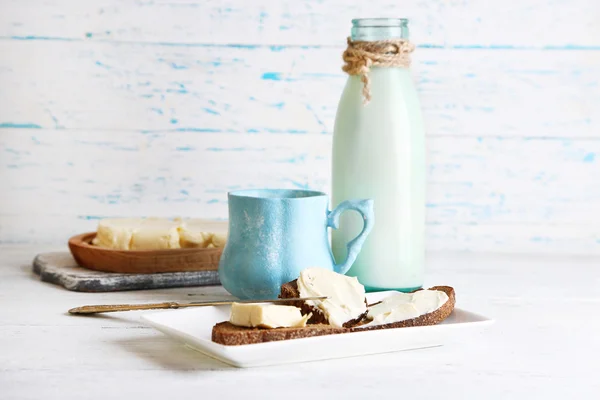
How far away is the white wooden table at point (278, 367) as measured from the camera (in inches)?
29.2

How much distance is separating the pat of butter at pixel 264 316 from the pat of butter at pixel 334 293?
5 centimetres

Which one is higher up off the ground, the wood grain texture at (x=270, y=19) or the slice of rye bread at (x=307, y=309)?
the wood grain texture at (x=270, y=19)

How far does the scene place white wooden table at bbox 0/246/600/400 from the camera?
74 centimetres

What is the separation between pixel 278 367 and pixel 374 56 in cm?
48

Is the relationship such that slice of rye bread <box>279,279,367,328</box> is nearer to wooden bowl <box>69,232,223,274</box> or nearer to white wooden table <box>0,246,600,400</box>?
white wooden table <box>0,246,600,400</box>

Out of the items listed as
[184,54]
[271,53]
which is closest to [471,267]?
[271,53]

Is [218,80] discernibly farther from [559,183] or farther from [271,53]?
[559,183]

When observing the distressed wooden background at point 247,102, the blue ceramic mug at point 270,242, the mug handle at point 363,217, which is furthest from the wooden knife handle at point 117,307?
the distressed wooden background at point 247,102

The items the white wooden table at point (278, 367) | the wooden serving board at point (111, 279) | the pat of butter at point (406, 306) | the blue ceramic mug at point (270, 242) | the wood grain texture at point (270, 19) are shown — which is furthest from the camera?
the wood grain texture at point (270, 19)

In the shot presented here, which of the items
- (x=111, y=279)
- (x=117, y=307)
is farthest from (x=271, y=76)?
(x=117, y=307)

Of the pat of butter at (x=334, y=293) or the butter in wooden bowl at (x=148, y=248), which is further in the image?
the butter in wooden bowl at (x=148, y=248)

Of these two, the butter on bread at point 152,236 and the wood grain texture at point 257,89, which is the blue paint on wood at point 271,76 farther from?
the butter on bread at point 152,236

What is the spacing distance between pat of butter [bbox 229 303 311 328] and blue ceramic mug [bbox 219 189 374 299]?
17 cm

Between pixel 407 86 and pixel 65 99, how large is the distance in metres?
0.76
